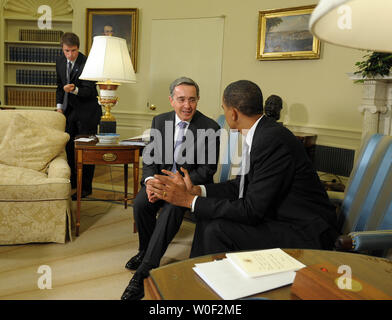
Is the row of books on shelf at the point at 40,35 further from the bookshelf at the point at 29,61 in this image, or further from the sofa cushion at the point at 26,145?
the sofa cushion at the point at 26,145

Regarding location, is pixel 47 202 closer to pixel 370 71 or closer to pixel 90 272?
pixel 90 272

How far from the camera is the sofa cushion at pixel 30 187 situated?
272cm

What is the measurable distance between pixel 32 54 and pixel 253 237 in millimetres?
5412

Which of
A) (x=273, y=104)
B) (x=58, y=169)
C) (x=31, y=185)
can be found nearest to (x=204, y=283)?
(x=31, y=185)

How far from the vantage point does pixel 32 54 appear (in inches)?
233

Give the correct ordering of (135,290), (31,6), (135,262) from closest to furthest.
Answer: (135,290) < (135,262) < (31,6)

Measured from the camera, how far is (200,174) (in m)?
2.60

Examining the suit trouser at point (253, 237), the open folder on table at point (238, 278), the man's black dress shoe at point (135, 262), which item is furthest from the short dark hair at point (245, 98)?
the man's black dress shoe at point (135, 262)

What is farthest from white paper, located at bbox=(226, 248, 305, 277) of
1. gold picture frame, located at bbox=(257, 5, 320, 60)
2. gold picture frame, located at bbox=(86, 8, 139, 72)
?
gold picture frame, located at bbox=(86, 8, 139, 72)

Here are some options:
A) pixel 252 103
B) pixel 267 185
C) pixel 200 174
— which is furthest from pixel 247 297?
pixel 200 174

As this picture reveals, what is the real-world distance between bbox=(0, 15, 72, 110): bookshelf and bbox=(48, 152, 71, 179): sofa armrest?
10.5 feet

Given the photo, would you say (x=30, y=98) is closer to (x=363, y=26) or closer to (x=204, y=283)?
(x=204, y=283)

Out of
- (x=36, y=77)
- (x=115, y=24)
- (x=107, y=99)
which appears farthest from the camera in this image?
(x=36, y=77)

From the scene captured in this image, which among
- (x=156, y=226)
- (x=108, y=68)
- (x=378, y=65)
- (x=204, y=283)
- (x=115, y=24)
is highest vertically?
(x=115, y=24)
